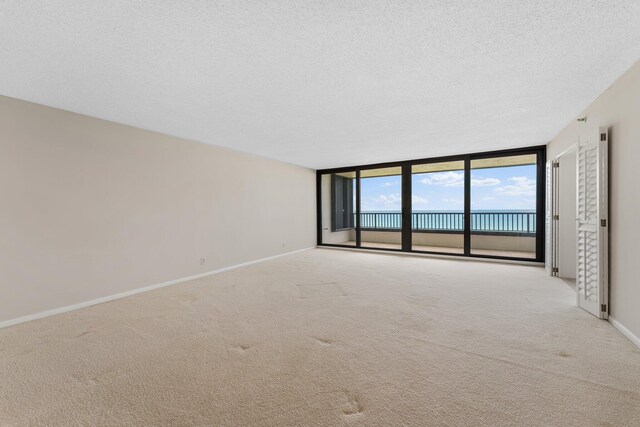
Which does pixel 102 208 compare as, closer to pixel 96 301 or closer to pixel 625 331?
pixel 96 301

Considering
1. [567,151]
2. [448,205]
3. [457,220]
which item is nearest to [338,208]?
[448,205]

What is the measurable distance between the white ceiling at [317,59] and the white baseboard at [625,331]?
Result: 2189 mm

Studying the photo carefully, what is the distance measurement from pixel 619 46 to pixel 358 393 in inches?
118

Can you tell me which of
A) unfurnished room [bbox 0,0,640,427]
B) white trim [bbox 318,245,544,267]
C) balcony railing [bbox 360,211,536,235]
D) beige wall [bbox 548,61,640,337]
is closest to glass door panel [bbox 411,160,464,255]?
balcony railing [bbox 360,211,536,235]

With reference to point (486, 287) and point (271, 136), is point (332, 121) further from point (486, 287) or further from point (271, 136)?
point (486, 287)

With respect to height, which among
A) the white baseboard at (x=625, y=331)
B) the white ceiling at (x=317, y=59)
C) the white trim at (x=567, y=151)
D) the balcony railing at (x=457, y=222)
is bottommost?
the white baseboard at (x=625, y=331)

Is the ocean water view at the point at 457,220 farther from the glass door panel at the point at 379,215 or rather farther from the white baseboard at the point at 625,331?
the white baseboard at the point at 625,331

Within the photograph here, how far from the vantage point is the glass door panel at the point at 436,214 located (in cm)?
706

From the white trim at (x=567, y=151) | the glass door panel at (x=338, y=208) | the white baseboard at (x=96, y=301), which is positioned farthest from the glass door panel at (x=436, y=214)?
the white baseboard at (x=96, y=301)

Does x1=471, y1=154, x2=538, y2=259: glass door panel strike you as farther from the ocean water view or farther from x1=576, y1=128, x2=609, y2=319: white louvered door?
x1=576, y1=128, x2=609, y2=319: white louvered door

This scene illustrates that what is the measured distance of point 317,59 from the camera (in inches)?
82.4

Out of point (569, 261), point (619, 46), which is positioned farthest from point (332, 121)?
point (569, 261)

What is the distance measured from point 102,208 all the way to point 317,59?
10.4ft

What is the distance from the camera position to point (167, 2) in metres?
1.51
